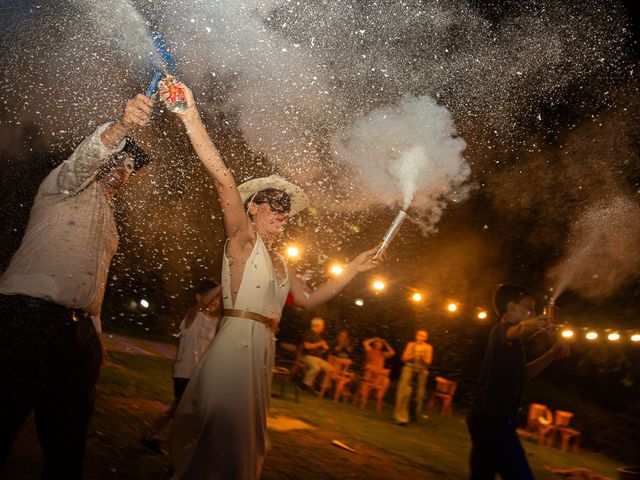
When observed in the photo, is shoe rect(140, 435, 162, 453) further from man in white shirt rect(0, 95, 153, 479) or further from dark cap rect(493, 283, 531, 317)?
dark cap rect(493, 283, 531, 317)

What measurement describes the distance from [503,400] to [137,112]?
315 centimetres

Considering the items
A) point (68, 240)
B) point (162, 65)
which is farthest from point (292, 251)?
point (68, 240)

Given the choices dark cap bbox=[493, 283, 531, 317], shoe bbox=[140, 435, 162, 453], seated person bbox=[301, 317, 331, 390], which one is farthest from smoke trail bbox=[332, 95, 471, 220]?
seated person bbox=[301, 317, 331, 390]

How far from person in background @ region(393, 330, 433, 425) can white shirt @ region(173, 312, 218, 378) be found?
575cm

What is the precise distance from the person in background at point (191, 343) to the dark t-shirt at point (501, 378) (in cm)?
240

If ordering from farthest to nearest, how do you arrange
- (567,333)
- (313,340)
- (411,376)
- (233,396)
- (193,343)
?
(567,333) → (313,340) → (411,376) → (193,343) → (233,396)

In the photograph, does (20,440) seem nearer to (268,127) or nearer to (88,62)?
(268,127)

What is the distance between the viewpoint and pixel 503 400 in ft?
11.6

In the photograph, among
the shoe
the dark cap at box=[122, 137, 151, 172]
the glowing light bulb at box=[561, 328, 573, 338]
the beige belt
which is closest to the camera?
the beige belt

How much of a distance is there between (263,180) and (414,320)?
633 inches

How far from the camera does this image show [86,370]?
2.41 metres

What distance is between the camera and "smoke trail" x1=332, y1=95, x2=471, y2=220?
5.06 m

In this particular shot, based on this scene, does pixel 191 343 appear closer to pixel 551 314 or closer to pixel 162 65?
pixel 162 65

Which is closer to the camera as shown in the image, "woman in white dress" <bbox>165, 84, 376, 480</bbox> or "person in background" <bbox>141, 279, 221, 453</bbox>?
"woman in white dress" <bbox>165, 84, 376, 480</bbox>
